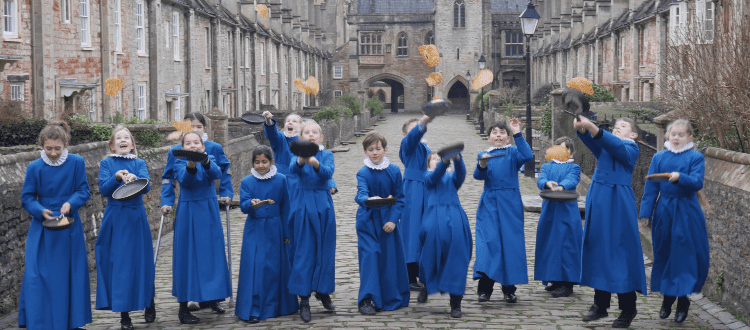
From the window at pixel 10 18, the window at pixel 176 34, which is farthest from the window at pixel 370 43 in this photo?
the window at pixel 10 18

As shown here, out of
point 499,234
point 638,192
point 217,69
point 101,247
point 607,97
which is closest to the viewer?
point 101,247

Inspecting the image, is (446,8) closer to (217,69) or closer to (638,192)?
(217,69)

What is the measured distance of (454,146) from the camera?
6.79 m

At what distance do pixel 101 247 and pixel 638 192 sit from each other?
7761mm

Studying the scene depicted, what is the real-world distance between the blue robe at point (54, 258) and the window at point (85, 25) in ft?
53.9

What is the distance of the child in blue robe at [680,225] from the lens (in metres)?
6.69

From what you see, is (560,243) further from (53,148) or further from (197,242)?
(53,148)

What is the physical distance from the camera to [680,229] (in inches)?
265

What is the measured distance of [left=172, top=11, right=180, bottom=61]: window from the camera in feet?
96.5

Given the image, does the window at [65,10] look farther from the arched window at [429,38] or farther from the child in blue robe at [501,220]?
the arched window at [429,38]

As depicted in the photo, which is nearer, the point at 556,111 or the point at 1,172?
the point at 1,172

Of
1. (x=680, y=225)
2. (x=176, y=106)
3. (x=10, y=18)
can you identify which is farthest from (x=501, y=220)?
(x=176, y=106)

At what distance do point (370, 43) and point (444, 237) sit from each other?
2547 inches

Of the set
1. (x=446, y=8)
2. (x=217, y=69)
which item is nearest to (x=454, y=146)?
(x=217, y=69)
